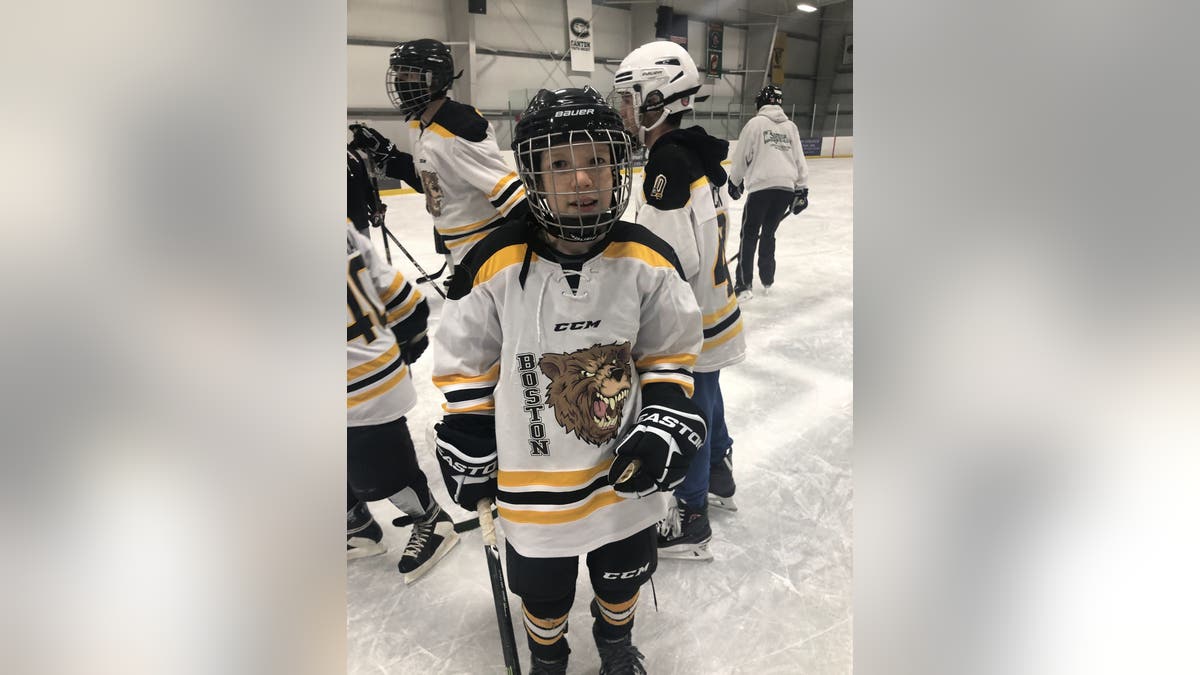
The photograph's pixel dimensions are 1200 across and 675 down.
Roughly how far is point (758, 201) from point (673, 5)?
37.0 ft

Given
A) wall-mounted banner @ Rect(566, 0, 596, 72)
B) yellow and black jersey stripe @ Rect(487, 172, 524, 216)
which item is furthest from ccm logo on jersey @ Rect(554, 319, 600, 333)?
wall-mounted banner @ Rect(566, 0, 596, 72)

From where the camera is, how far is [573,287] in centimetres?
108

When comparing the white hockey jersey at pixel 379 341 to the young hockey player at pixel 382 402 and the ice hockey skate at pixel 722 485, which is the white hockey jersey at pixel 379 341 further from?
the ice hockey skate at pixel 722 485

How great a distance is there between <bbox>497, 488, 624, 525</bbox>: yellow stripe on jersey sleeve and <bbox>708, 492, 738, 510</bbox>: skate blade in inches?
40.9

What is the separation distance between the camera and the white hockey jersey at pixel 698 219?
1.64 meters

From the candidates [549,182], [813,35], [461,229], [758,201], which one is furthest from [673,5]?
[549,182]

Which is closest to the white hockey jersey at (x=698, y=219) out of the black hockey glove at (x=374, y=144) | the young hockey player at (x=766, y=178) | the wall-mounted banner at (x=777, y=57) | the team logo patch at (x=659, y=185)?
the team logo patch at (x=659, y=185)

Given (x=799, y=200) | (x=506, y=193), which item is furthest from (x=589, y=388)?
(x=799, y=200)

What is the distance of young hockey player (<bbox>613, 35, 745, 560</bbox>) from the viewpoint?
1.65 meters

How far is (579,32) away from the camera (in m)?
13.1

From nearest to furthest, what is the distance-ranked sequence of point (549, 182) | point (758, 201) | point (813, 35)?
point (549, 182) < point (758, 201) < point (813, 35)
